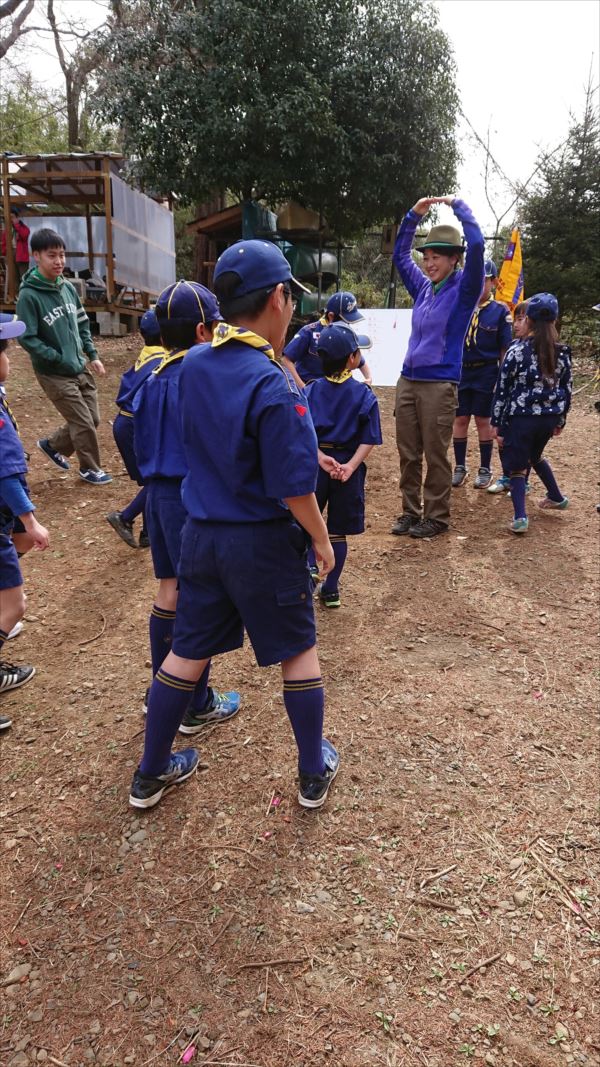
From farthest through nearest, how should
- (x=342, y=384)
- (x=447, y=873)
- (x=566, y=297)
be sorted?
(x=566, y=297), (x=342, y=384), (x=447, y=873)

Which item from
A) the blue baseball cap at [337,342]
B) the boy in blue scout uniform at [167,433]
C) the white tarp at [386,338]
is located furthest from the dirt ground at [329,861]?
the white tarp at [386,338]

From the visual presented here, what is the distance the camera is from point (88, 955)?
1.80 m

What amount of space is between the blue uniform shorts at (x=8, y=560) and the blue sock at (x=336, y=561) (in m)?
1.66

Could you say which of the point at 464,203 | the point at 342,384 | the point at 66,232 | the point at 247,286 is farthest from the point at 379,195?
the point at 247,286

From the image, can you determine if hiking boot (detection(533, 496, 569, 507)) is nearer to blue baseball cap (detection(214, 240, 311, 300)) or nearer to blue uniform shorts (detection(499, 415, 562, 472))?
blue uniform shorts (detection(499, 415, 562, 472))

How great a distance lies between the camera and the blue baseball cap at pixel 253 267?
5.93ft

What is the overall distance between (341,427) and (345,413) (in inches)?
3.2

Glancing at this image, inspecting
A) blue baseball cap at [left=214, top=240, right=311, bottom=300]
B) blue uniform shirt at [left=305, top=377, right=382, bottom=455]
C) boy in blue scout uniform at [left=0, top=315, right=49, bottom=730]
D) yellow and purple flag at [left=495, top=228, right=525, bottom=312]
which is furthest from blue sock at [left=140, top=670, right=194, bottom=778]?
yellow and purple flag at [left=495, top=228, right=525, bottom=312]

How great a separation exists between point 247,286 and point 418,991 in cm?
202

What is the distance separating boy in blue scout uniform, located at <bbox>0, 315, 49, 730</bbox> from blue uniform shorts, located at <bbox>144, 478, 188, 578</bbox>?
534 millimetres

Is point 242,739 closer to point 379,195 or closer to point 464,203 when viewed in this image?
point 464,203

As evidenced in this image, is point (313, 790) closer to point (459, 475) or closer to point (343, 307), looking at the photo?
point (343, 307)

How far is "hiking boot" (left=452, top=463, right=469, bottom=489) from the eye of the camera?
20.2 ft

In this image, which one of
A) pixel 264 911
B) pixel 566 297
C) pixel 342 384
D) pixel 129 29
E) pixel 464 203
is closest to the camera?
pixel 264 911
